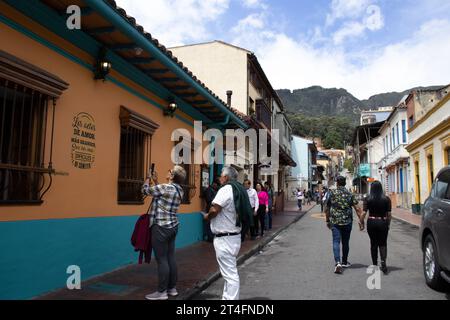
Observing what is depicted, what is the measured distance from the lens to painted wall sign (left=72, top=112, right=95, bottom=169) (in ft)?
19.2

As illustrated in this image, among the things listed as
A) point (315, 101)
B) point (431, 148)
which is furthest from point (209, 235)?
point (315, 101)

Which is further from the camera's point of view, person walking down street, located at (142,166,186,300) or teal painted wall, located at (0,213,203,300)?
person walking down street, located at (142,166,186,300)

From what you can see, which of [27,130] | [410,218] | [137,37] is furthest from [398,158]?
[27,130]

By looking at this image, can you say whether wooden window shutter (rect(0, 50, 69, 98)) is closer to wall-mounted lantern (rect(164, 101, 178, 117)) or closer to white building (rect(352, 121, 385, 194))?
wall-mounted lantern (rect(164, 101, 178, 117))

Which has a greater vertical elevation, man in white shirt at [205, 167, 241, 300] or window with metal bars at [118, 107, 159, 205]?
window with metal bars at [118, 107, 159, 205]

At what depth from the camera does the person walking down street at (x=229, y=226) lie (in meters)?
4.77

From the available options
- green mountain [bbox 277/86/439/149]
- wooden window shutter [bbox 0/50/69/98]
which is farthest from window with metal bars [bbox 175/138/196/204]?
green mountain [bbox 277/86/439/149]

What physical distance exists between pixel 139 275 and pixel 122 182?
167cm

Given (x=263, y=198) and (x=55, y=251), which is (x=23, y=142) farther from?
(x=263, y=198)

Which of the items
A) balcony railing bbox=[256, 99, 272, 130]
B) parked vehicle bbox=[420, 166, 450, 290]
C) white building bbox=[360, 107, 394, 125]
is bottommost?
parked vehicle bbox=[420, 166, 450, 290]

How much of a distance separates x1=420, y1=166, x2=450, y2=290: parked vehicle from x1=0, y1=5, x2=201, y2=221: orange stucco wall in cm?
506

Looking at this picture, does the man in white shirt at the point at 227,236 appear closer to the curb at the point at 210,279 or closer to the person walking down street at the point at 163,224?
the person walking down street at the point at 163,224

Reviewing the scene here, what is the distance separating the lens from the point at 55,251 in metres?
5.36
